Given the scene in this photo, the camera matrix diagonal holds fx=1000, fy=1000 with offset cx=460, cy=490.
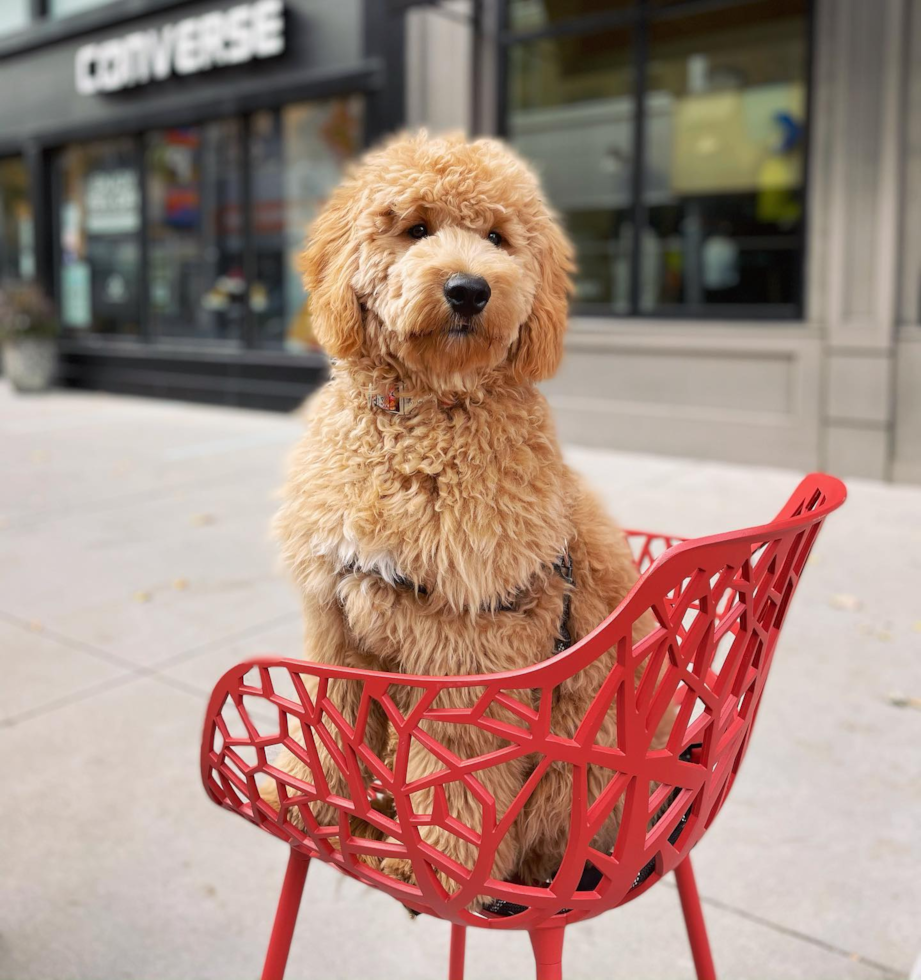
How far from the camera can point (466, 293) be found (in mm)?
1339

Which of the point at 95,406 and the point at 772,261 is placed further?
the point at 95,406

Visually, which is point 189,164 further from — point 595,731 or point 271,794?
point 595,731

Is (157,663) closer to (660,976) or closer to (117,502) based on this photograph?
(660,976)

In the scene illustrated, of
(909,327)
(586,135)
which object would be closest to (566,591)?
(909,327)

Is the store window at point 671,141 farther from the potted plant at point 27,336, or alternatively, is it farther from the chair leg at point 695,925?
the potted plant at point 27,336

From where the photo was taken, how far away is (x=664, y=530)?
18.2ft

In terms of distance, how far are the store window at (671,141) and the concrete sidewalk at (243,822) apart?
9.90 ft

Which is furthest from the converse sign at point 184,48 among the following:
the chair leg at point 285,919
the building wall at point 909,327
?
the chair leg at point 285,919

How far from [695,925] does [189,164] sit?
11.4 m

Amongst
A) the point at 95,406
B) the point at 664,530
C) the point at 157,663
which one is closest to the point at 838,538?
the point at 664,530

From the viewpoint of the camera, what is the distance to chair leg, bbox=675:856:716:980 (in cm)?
178

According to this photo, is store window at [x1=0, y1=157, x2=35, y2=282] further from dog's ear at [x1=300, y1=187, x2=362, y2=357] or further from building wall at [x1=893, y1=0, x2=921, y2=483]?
dog's ear at [x1=300, y1=187, x2=362, y2=357]

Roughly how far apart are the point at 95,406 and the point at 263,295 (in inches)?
94.3

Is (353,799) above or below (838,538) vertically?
above
